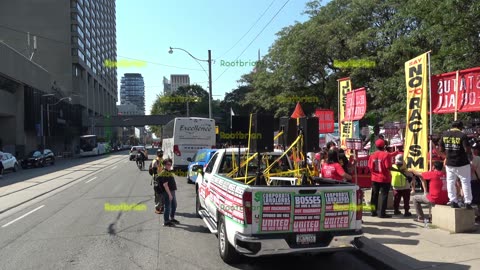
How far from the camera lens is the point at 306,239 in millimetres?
6031

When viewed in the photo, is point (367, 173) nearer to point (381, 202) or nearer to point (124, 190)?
point (381, 202)

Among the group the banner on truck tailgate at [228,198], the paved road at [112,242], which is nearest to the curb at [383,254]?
the paved road at [112,242]

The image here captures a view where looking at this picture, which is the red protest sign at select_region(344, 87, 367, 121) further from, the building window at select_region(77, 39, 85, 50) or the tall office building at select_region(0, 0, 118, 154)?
the building window at select_region(77, 39, 85, 50)

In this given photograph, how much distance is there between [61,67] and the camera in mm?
87438

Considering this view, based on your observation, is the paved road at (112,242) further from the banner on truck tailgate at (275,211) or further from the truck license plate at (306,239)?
the banner on truck tailgate at (275,211)

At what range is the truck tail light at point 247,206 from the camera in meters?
5.84

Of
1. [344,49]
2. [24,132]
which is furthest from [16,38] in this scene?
[344,49]

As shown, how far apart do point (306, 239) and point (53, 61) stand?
297 ft

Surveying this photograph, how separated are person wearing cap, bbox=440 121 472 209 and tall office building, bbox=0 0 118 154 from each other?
161 feet

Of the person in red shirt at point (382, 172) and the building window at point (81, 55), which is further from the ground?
the building window at point (81, 55)

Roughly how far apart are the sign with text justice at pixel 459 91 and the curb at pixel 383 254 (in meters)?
4.12

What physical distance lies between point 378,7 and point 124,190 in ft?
62.9

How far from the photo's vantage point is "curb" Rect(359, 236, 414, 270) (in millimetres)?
6246

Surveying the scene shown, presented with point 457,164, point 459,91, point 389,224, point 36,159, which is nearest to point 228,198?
point 389,224
